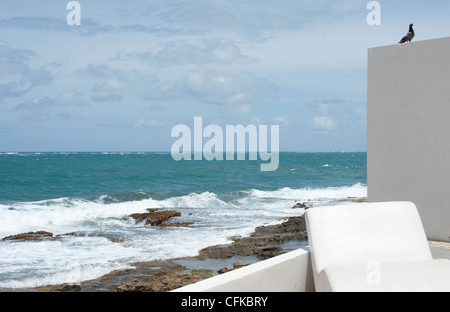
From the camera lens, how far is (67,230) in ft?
43.4

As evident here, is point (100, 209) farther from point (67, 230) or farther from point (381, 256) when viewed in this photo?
point (381, 256)

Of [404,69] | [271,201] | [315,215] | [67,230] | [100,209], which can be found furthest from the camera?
[271,201]

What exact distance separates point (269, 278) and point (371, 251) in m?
0.71

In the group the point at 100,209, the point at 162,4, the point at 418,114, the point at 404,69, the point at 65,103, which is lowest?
the point at 100,209

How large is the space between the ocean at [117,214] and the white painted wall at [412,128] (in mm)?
4387

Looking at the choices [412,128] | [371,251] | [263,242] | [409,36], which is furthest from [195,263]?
[371,251]

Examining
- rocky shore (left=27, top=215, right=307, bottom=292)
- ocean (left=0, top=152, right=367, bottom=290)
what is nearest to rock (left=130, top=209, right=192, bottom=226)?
ocean (left=0, top=152, right=367, bottom=290)

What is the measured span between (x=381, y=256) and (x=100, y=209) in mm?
16534

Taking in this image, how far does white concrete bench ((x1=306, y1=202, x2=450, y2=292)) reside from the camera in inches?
106

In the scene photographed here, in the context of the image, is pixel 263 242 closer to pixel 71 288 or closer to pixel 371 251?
pixel 71 288

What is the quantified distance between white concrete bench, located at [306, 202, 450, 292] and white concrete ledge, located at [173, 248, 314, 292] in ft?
0.31

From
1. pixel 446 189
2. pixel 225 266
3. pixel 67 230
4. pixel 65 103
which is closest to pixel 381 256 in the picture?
pixel 446 189

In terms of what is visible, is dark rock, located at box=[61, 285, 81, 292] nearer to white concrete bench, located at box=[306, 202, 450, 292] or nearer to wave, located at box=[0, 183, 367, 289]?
wave, located at box=[0, 183, 367, 289]
